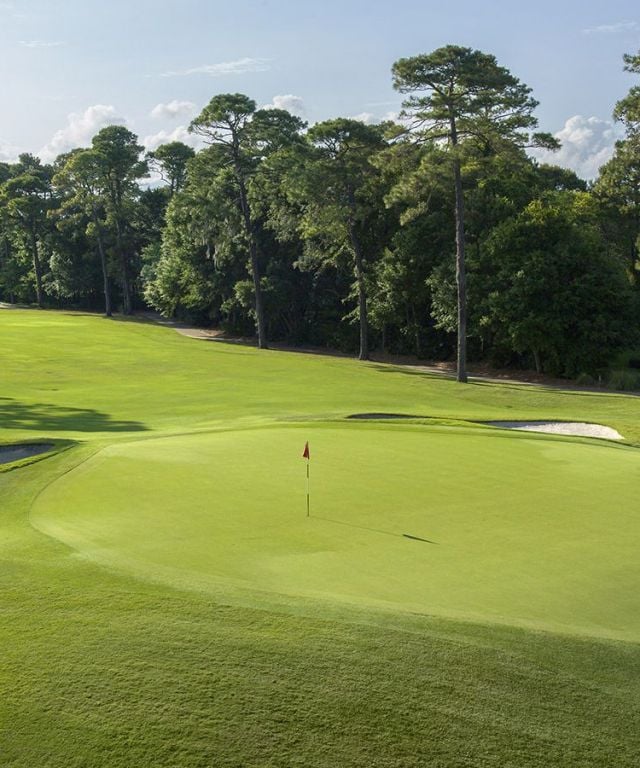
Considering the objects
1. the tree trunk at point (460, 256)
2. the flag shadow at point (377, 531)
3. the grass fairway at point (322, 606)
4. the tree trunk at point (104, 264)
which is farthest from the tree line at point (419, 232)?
the flag shadow at point (377, 531)

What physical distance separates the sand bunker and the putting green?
1.66 metres

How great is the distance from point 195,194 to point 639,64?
90.2 ft

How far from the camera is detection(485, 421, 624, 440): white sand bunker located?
20.5 meters

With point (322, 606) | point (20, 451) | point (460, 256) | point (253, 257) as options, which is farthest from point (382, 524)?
point (253, 257)

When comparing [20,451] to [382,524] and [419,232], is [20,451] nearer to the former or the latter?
[382,524]

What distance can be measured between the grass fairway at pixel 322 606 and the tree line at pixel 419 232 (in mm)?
22240

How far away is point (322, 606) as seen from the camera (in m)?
6.87

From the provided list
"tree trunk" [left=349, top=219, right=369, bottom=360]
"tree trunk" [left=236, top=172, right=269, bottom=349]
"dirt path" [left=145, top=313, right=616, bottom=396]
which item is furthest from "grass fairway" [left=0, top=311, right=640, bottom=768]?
"tree trunk" [left=236, top=172, right=269, bottom=349]

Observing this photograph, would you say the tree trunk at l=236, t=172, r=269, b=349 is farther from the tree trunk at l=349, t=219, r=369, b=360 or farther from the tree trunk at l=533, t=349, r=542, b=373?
the tree trunk at l=533, t=349, r=542, b=373

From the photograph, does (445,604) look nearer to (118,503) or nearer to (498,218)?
(118,503)

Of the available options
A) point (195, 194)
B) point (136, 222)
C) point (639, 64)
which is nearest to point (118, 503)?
point (639, 64)

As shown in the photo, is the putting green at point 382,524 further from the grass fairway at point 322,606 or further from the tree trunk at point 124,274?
the tree trunk at point 124,274

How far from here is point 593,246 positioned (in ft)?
130

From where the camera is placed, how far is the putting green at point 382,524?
7449mm
